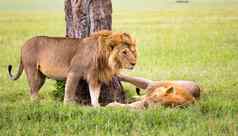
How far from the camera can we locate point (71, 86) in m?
8.03

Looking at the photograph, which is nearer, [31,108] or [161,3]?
[31,108]

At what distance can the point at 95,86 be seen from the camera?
8070 millimetres

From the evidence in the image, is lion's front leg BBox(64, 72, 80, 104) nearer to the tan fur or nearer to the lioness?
the lioness

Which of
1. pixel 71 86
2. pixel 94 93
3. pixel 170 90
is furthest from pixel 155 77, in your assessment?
pixel 170 90

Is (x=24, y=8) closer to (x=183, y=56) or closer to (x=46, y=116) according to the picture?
(x=183, y=56)

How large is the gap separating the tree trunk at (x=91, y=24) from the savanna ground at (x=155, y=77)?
0.65m

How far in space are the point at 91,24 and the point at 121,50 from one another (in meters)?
1.09

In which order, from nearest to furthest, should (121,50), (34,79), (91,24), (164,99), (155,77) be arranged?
(164,99) < (121,50) < (34,79) < (91,24) < (155,77)

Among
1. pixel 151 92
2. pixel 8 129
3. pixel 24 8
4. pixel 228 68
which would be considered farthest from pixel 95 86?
pixel 24 8

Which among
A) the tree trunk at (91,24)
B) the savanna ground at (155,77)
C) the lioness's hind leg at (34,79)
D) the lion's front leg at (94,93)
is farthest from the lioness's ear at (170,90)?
the lioness's hind leg at (34,79)

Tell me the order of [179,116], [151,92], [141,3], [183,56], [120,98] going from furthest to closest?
1. [141,3]
2. [183,56]
3. [120,98]
4. [151,92]
5. [179,116]

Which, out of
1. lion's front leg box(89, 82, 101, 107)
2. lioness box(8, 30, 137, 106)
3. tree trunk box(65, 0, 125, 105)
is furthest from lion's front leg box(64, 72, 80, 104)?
tree trunk box(65, 0, 125, 105)

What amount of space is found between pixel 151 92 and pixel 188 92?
0.56 meters

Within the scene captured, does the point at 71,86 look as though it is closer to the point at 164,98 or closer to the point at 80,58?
the point at 80,58
